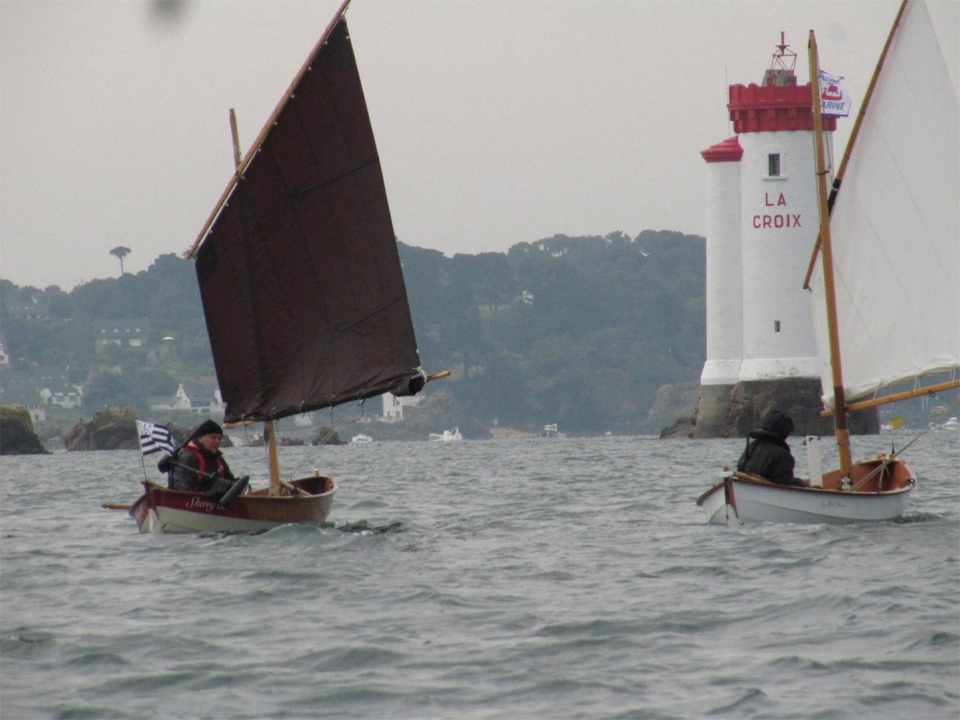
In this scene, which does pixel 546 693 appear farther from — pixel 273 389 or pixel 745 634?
pixel 273 389

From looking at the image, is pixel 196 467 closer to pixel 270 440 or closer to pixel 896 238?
pixel 270 440

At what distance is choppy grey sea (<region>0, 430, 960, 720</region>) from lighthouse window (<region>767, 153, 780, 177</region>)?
1578 inches

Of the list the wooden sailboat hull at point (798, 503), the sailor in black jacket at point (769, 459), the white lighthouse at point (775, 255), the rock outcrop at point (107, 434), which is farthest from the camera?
the rock outcrop at point (107, 434)

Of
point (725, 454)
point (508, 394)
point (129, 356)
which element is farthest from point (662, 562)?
point (129, 356)

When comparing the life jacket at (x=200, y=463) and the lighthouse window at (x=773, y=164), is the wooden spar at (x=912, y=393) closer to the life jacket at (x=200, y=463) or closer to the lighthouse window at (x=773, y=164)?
the life jacket at (x=200, y=463)

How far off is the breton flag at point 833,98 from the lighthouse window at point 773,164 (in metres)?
3.73

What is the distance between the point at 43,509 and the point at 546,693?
19475 millimetres

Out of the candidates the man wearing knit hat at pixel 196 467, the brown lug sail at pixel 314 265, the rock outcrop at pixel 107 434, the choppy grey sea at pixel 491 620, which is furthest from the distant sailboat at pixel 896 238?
the rock outcrop at pixel 107 434

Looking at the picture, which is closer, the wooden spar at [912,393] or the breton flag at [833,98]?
the wooden spar at [912,393]

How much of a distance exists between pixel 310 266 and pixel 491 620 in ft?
31.8

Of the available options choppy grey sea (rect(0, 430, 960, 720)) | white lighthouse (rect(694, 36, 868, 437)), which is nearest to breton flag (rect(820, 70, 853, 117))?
white lighthouse (rect(694, 36, 868, 437))

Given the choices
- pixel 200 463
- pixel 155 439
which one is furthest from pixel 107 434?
pixel 200 463

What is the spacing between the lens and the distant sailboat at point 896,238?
805 inches

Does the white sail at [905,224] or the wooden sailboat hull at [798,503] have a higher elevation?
the white sail at [905,224]
